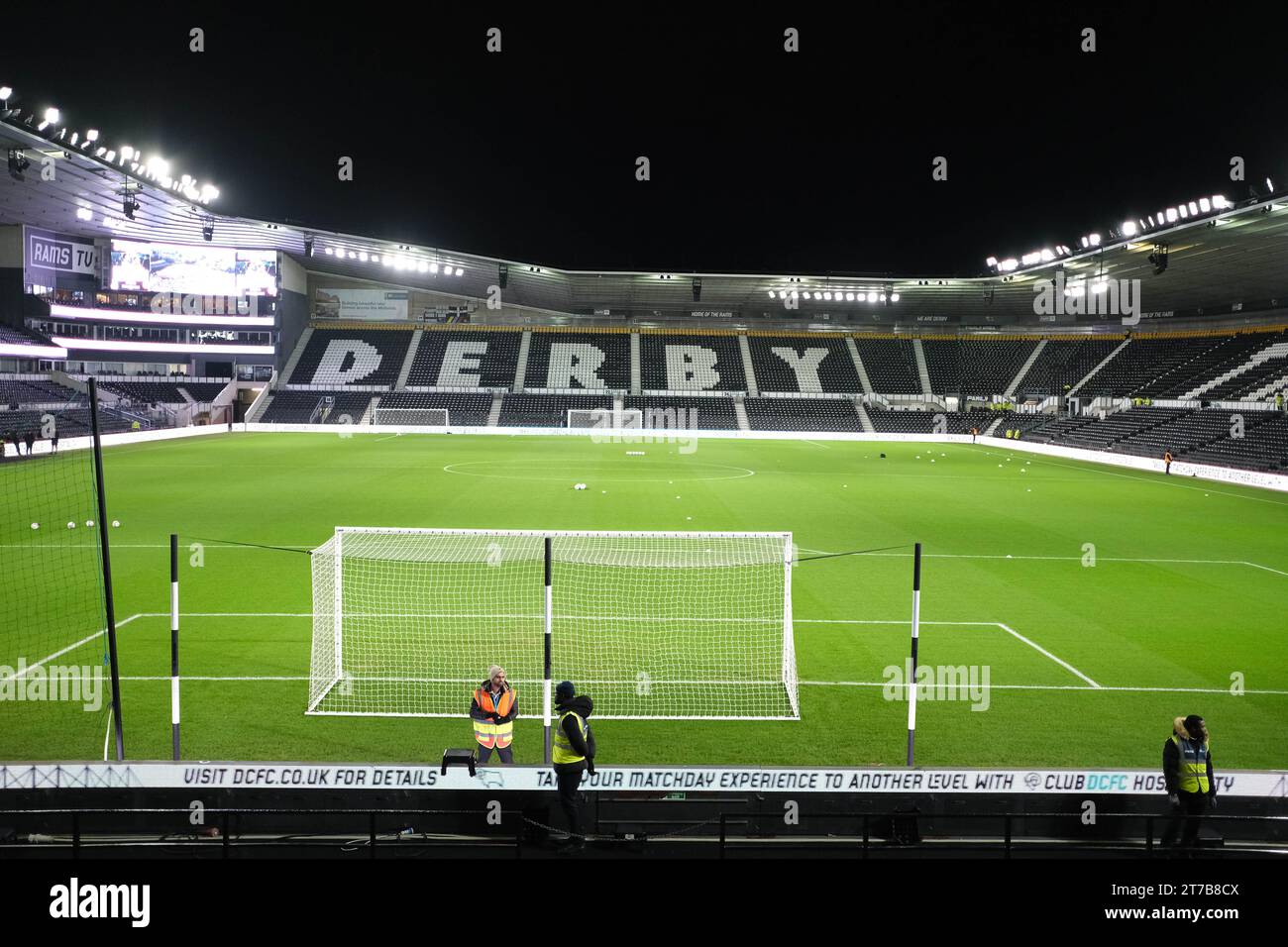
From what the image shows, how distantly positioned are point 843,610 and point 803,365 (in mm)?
57868

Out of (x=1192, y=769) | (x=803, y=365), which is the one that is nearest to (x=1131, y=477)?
(x=1192, y=769)

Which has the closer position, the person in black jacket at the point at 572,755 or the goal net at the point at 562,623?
the person in black jacket at the point at 572,755

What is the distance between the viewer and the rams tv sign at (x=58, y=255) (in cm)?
5119

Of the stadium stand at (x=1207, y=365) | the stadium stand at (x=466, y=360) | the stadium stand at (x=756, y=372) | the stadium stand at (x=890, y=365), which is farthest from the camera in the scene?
the stadium stand at (x=890, y=365)

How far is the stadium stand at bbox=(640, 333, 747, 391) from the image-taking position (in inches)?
2675

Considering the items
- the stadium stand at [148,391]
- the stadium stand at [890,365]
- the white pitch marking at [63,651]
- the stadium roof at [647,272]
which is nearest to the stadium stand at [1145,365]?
the stadium roof at [647,272]

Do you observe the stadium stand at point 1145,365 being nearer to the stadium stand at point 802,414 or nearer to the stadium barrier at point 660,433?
the stadium barrier at point 660,433

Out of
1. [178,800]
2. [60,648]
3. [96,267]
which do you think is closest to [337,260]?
[96,267]

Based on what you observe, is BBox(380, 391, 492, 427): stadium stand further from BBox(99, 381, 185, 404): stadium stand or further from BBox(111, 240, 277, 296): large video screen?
BBox(99, 381, 185, 404): stadium stand

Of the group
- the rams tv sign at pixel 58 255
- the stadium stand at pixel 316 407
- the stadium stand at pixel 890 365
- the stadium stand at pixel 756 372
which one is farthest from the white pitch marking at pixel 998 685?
the stadium stand at pixel 890 365

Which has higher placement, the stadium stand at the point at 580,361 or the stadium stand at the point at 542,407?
the stadium stand at the point at 580,361
